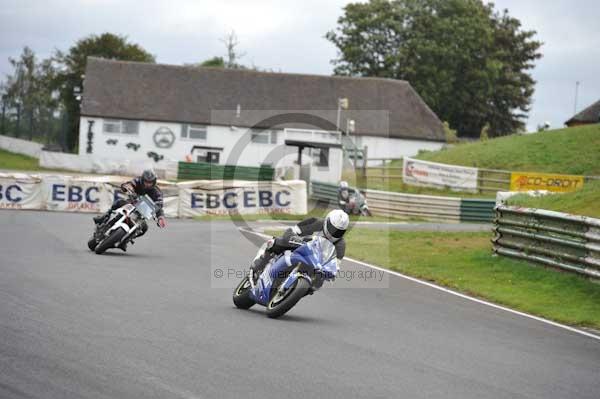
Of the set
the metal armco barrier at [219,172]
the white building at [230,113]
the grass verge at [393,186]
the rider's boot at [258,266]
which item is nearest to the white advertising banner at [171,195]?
the grass verge at [393,186]

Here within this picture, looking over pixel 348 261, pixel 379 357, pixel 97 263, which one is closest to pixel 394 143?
pixel 348 261

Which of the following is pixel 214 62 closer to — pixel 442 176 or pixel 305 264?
pixel 442 176

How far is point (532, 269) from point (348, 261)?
13.6ft

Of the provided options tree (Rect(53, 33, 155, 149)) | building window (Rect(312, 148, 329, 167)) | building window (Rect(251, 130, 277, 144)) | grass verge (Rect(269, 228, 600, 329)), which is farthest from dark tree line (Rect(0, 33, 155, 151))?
grass verge (Rect(269, 228, 600, 329))

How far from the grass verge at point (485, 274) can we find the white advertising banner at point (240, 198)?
815 centimetres

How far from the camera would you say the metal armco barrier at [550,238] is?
16062 mm

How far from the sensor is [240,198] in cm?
3300

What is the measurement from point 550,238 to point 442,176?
28.9 m

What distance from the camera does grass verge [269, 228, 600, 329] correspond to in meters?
14.7

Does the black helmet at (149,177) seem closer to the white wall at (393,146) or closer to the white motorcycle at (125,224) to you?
the white motorcycle at (125,224)

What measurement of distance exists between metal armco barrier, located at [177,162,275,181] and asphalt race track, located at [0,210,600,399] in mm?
34678

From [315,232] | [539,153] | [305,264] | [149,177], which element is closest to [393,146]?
[539,153]

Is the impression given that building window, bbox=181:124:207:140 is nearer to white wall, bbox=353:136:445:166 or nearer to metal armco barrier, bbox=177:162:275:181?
white wall, bbox=353:136:445:166

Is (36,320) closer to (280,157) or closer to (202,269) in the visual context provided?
(202,269)
